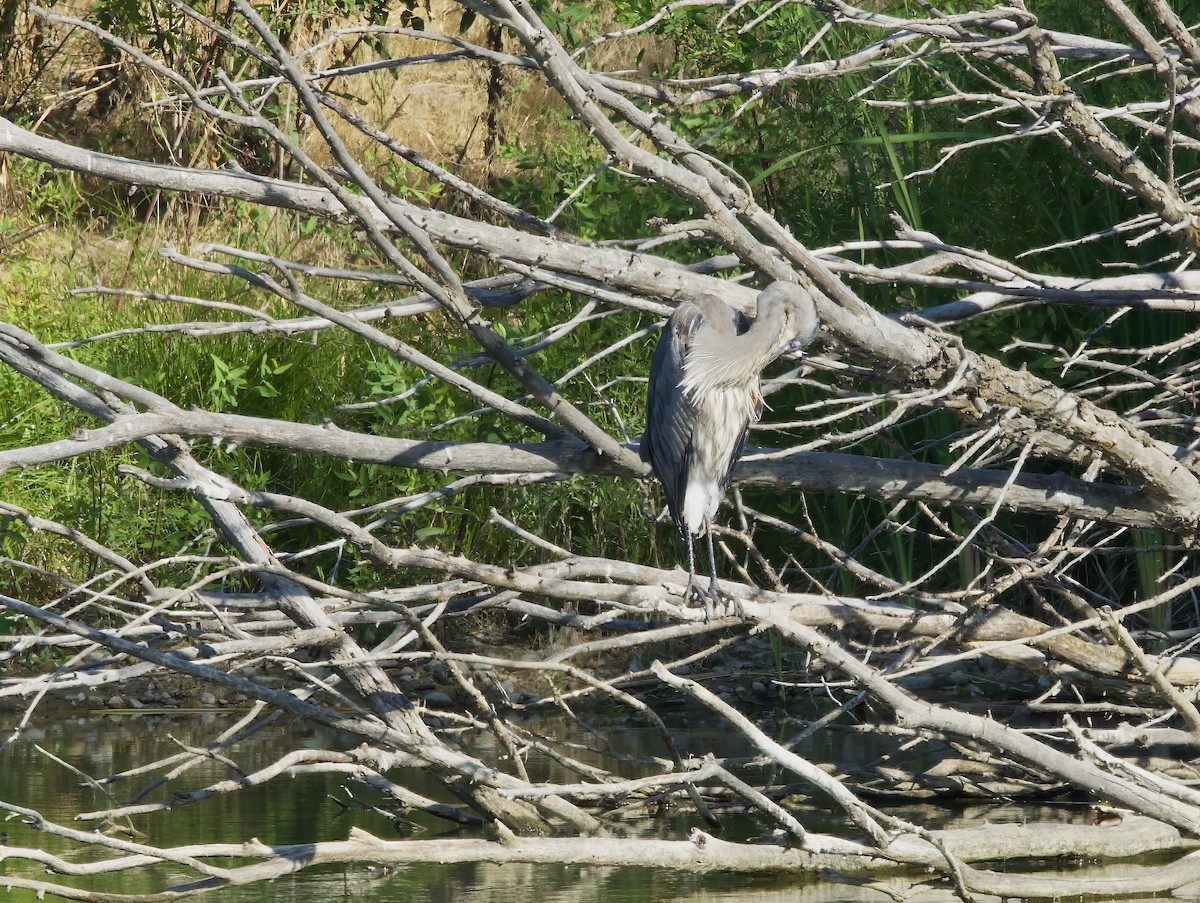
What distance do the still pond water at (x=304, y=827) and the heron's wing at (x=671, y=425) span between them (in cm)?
85

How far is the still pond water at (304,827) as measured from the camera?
9.80 ft

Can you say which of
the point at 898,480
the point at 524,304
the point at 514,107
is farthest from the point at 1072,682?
the point at 514,107

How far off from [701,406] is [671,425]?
126mm

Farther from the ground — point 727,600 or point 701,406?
point 701,406

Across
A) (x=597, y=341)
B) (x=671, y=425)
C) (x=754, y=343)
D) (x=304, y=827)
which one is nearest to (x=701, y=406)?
(x=671, y=425)

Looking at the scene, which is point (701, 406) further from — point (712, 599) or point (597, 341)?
point (597, 341)

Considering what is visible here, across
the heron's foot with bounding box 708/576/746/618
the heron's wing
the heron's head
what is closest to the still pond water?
the heron's foot with bounding box 708/576/746/618

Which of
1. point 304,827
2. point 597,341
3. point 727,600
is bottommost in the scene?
point 304,827

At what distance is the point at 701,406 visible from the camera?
3199mm

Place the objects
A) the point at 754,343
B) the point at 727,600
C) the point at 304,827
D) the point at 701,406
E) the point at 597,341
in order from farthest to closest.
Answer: the point at 597,341 < the point at 304,827 < the point at 701,406 < the point at 727,600 < the point at 754,343

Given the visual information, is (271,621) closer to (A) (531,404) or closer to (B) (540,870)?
(B) (540,870)

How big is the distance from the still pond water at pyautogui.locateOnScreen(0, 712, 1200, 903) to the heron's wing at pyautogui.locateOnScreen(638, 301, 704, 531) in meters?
0.85

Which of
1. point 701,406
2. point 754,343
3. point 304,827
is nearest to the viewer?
point 754,343

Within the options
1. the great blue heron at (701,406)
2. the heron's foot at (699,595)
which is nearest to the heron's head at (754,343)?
the great blue heron at (701,406)
